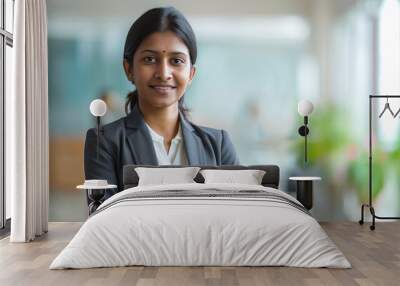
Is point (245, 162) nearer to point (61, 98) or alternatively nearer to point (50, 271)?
point (61, 98)

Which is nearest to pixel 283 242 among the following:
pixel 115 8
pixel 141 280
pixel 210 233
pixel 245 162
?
pixel 210 233

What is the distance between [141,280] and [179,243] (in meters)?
0.54

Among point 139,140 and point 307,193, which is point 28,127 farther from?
point 307,193

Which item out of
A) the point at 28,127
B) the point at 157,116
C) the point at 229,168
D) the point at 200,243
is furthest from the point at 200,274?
the point at 157,116

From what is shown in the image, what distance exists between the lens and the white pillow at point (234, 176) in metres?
6.97

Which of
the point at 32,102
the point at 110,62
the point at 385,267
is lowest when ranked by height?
the point at 385,267

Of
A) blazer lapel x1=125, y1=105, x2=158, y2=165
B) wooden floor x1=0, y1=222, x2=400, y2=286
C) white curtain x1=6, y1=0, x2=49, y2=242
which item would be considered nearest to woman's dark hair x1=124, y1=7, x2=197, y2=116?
blazer lapel x1=125, y1=105, x2=158, y2=165

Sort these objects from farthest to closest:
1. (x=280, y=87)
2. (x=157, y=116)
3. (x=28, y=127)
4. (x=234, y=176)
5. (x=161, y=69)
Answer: (x=280, y=87), (x=157, y=116), (x=161, y=69), (x=234, y=176), (x=28, y=127)

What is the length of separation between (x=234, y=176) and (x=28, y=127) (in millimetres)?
2214

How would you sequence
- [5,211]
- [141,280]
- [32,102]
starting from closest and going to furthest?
[141,280]
[32,102]
[5,211]

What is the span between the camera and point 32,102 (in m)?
6.57

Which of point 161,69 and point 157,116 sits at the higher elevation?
point 161,69

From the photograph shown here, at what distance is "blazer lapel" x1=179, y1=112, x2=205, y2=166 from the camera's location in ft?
25.2

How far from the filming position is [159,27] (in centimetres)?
776
